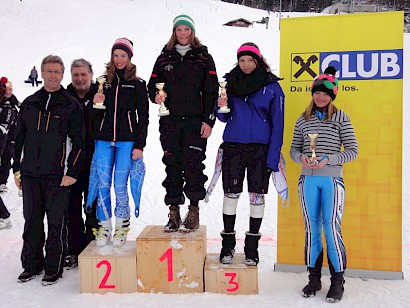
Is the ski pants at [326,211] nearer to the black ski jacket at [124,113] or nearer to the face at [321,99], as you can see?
the face at [321,99]

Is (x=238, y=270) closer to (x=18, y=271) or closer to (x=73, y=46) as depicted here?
(x=18, y=271)

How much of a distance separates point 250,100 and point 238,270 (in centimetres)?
154

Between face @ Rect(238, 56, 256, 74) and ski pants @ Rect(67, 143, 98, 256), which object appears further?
ski pants @ Rect(67, 143, 98, 256)

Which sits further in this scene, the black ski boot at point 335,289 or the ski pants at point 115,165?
the ski pants at point 115,165

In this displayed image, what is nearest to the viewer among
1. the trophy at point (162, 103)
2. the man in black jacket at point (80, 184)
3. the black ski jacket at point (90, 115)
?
the trophy at point (162, 103)

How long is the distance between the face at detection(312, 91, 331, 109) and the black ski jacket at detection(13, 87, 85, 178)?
2.22 meters

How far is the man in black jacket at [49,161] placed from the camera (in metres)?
3.83

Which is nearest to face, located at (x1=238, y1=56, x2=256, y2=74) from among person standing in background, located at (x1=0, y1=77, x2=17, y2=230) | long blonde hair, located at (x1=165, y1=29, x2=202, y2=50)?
long blonde hair, located at (x1=165, y1=29, x2=202, y2=50)

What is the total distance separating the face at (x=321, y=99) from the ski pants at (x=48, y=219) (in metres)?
2.50

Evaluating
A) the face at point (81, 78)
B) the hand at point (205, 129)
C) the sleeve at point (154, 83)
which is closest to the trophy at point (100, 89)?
the sleeve at point (154, 83)

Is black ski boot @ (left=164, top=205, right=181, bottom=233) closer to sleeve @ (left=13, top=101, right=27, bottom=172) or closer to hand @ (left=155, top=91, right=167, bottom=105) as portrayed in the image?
hand @ (left=155, top=91, right=167, bottom=105)

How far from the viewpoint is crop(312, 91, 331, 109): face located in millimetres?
3600

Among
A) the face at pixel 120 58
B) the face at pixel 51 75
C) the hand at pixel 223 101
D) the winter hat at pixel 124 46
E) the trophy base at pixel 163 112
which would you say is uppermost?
the winter hat at pixel 124 46

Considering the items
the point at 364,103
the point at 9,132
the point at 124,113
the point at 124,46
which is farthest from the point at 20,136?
the point at 364,103
